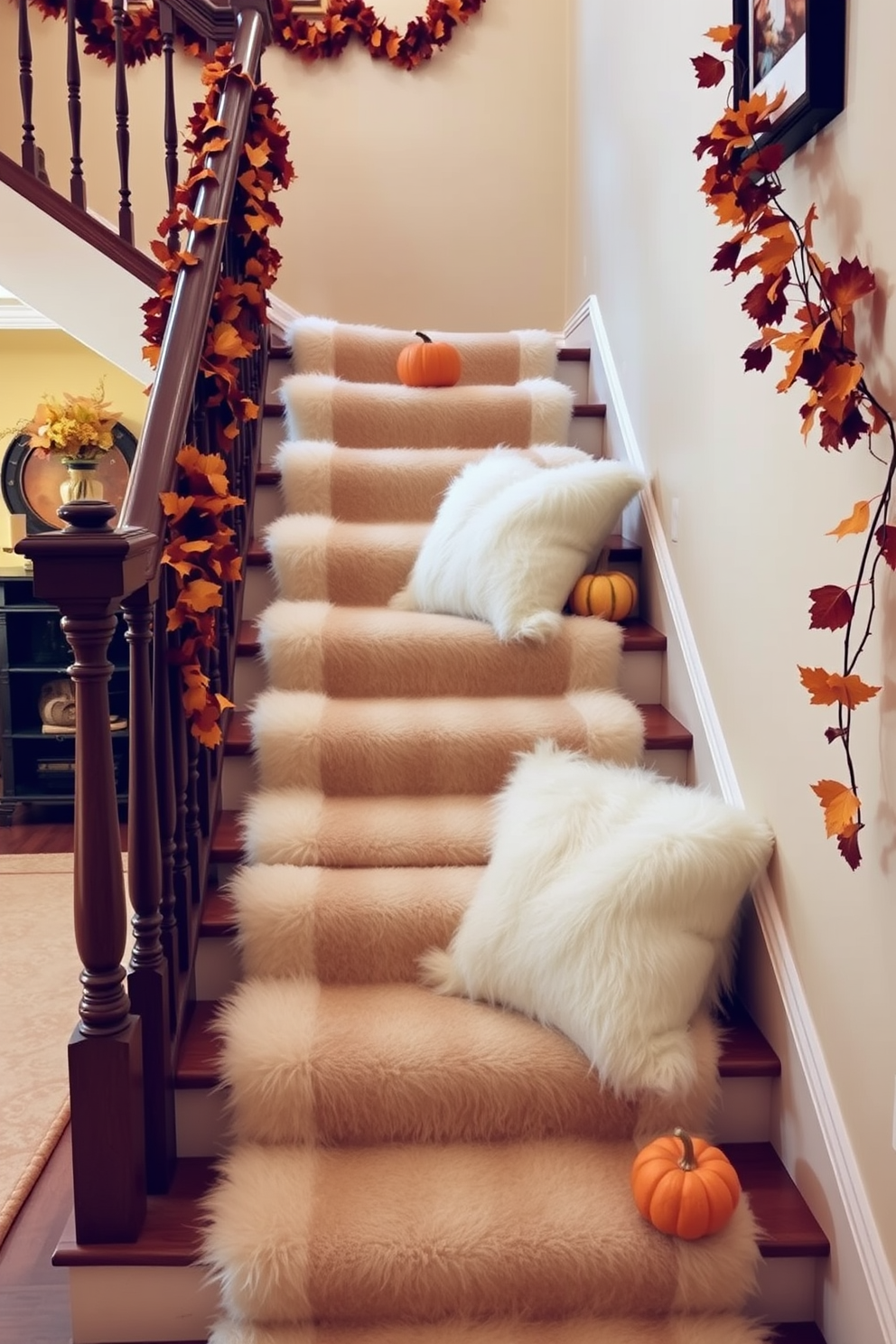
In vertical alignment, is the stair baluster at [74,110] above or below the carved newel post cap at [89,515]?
above

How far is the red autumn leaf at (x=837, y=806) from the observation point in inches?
52.3

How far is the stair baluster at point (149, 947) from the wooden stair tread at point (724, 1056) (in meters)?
0.05

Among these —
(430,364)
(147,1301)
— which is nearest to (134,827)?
(147,1301)

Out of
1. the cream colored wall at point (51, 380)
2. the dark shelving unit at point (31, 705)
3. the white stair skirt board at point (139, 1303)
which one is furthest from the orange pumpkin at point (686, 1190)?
the cream colored wall at point (51, 380)

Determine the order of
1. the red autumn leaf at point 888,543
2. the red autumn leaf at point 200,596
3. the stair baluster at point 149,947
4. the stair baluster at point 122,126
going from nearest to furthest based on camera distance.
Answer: the red autumn leaf at point 888,543, the stair baluster at point 149,947, the red autumn leaf at point 200,596, the stair baluster at point 122,126

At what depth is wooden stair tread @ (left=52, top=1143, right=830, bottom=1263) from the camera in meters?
1.48

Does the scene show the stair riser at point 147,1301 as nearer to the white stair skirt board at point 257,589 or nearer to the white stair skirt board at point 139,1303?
the white stair skirt board at point 139,1303

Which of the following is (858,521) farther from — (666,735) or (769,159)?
(666,735)

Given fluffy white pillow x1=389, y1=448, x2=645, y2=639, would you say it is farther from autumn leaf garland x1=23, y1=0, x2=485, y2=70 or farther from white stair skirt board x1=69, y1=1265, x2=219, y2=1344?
autumn leaf garland x1=23, y1=0, x2=485, y2=70

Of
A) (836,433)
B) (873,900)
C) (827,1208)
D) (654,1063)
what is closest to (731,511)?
(836,433)

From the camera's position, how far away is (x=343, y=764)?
2166 mm

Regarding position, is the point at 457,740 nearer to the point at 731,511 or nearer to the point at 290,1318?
the point at 731,511

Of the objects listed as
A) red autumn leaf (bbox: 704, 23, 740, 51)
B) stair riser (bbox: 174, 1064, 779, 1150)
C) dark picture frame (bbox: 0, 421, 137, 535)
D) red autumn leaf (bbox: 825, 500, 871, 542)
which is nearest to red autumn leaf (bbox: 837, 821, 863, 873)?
red autumn leaf (bbox: 825, 500, 871, 542)

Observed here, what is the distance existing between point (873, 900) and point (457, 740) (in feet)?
3.10
